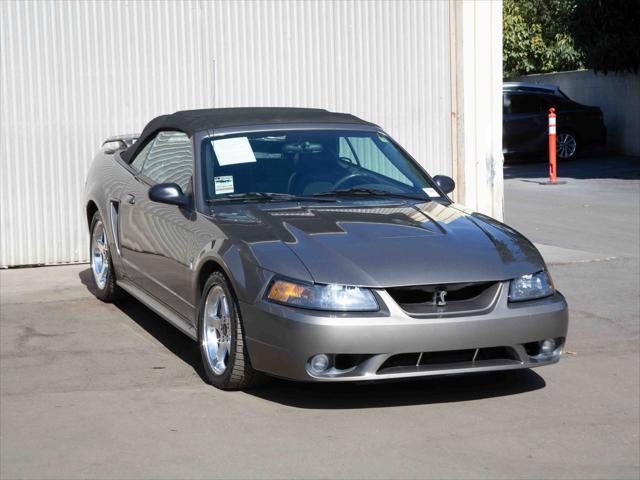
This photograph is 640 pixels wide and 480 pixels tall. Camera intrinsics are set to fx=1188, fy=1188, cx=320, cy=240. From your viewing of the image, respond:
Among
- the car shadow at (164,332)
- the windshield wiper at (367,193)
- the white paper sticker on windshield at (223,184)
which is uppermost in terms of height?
the white paper sticker on windshield at (223,184)

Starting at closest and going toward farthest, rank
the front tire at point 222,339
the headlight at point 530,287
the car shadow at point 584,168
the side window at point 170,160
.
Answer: the headlight at point 530,287 < the front tire at point 222,339 < the side window at point 170,160 < the car shadow at point 584,168

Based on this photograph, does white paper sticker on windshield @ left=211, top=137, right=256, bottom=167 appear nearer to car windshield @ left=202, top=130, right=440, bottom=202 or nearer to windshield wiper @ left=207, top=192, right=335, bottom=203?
car windshield @ left=202, top=130, right=440, bottom=202

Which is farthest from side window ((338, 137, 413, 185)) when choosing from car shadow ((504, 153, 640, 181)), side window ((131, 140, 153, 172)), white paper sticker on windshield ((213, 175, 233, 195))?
car shadow ((504, 153, 640, 181))

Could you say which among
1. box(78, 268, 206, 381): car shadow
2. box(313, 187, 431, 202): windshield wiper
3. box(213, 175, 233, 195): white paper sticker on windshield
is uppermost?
box(213, 175, 233, 195): white paper sticker on windshield

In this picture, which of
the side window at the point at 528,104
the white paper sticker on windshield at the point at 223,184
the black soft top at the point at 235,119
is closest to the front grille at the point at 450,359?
the white paper sticker on windshield at the point at 223,184

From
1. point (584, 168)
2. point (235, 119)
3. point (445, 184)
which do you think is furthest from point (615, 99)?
point (235, 119)

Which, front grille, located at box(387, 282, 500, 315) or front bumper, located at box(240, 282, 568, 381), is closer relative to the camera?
front bumper, located at box(240, 282, 568, 381)

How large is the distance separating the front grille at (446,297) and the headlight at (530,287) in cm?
11

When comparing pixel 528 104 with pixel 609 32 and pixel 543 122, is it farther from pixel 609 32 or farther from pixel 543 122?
pixel 609 32

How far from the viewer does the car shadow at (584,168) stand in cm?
2041

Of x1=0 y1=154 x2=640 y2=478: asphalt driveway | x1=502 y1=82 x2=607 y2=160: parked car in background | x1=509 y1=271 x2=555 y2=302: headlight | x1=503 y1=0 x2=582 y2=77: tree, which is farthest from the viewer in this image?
x1=503 y1=0 x2=582 y2=77: tree

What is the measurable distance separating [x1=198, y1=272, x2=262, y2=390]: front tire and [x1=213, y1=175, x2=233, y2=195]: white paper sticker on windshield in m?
0.72

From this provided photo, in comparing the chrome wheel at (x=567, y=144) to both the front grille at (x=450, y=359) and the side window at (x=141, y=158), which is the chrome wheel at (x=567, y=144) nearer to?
the side window at (x=141, y=158)

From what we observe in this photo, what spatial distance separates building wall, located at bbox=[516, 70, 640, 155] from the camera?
24.3 m
